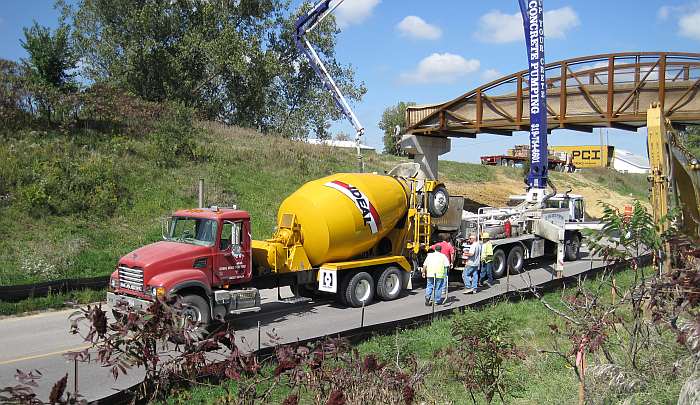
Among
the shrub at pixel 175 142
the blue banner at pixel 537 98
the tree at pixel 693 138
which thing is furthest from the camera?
the tree at pixel 693 138

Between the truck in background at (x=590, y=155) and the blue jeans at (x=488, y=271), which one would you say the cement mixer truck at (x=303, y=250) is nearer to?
the blue jeans at (x=488, y=271)

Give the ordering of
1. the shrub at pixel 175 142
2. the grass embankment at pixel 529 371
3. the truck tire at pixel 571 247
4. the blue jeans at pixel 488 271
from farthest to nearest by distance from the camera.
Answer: the shrub at pixel 175 142 → the truck tire at pixel 571 247 → the blue jeans at pixel 488 271 → the grass embankment at pixel 529 371

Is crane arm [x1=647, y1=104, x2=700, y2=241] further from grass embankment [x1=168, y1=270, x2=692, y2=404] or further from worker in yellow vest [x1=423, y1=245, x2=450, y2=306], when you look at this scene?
worker in yellow vest [x1=423, y1=245, x2=450, y2=306]

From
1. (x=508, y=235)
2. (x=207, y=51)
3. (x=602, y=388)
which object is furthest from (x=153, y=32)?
(x=602, y=388)

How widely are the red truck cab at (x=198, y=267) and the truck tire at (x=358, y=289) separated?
2634mm

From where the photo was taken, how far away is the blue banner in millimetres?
21906

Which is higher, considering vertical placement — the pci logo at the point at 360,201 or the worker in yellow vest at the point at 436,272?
the pci logo at the point at 360,201

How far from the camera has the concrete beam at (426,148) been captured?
29.4 m

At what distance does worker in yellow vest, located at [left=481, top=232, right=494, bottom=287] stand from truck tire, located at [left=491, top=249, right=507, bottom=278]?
1.59 feet

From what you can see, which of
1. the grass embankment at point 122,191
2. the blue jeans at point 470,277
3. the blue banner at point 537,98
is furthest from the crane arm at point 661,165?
the grass embankment at point 122,191

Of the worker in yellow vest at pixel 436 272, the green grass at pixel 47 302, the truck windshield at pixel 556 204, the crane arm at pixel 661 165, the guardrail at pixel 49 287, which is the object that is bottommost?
the green grass at pixel 47 302

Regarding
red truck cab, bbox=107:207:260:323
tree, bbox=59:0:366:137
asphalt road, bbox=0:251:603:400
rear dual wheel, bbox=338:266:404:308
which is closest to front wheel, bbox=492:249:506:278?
asphalt road, bbox=0:251:603:400

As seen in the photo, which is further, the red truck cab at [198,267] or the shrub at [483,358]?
the red truck cab at [198,267]

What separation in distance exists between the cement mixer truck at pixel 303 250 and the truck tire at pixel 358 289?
25 millimetres
